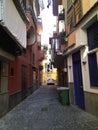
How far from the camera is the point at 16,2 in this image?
8422 mm

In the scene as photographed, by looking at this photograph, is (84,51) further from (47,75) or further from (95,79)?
(47,75)

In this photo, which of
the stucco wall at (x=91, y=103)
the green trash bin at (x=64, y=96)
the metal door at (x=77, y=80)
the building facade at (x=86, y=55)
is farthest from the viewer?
the green trash bin at (x=64, y=96)

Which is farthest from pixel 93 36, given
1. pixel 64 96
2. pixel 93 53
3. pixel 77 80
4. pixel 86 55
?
pixel 64 96

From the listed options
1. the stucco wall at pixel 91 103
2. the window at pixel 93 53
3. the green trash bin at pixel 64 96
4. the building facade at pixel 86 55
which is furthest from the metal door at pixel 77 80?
the window at pixel 93 53

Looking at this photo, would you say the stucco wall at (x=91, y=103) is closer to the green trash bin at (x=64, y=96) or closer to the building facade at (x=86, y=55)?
the building facade at (x=86, y=55)

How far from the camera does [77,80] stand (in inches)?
485

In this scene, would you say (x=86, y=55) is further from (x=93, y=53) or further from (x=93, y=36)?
(x=93, y=36)

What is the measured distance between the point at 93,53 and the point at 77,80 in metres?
3.43

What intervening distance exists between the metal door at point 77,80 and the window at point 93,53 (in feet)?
6.36

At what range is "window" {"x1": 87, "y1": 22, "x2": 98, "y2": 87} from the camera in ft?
29.3

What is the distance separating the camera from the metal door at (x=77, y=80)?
38.0 feet

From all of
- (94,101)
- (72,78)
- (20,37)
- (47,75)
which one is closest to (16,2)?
(20,37)

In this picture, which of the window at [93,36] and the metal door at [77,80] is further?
the metal door at [77,80]

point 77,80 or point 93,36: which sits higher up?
point 93,36
